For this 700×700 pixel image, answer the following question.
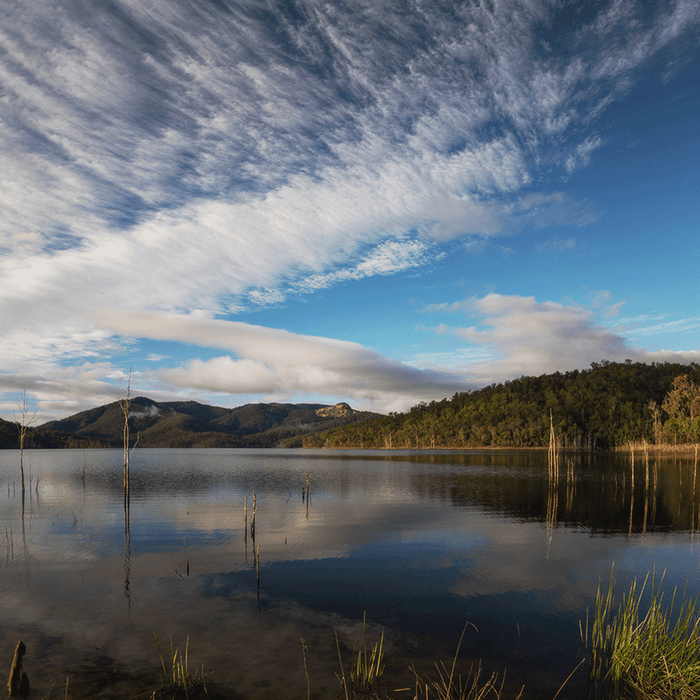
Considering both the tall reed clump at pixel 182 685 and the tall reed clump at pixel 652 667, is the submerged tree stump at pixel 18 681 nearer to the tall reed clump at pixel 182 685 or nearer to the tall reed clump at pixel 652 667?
the tall reed clump at pixel 182 685

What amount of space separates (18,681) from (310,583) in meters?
11.3

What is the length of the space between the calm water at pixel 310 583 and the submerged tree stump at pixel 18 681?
660 millimetres

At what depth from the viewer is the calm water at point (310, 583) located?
43.3ft

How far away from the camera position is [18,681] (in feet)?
36.4

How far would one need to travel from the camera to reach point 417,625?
15820 mm

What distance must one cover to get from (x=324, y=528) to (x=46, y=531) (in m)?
18.8

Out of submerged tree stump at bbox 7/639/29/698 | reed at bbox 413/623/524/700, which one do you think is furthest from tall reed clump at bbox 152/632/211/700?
reed at bbox 413/623/524/700

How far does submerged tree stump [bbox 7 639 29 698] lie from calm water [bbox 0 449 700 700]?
0.66 m

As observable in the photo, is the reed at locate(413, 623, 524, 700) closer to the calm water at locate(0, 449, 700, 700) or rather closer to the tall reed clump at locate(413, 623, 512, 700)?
the tall reed clump at locate(413, 623, 512, 700)

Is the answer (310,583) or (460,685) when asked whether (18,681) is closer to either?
(460,685)

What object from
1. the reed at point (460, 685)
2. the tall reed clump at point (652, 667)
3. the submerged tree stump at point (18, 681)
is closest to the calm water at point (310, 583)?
the reed at point (460, 685)

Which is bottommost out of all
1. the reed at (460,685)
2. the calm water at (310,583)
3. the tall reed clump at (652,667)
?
the calm water at (310,583)

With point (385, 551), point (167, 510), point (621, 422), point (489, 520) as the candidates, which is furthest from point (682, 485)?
point (621, 422)

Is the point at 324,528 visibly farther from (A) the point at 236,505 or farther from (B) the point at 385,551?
(A) the point at 236,505
